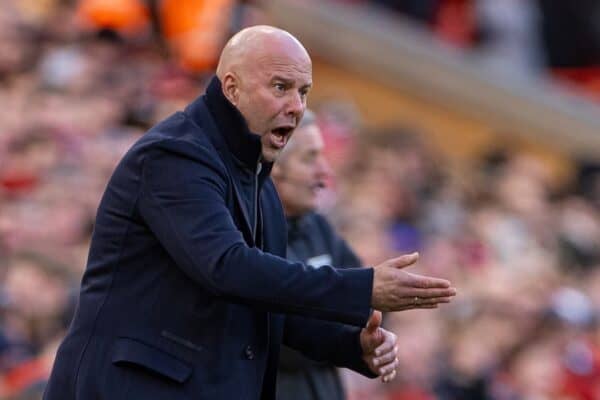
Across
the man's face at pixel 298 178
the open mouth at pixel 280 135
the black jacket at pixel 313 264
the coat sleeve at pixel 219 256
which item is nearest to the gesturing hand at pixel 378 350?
the coat sleeve at pixel 219 256

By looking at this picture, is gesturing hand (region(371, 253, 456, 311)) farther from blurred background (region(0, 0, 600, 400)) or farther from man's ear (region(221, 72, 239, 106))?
blurred background (region(0, 0, 600, 400))

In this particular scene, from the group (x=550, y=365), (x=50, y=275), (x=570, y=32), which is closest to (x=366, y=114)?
(x=570, y=32)

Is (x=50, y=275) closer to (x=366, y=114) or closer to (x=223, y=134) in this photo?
(x=223, y=134)

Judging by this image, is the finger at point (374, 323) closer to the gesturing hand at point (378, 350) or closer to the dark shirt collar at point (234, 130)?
the gesturing hand at point (378, 350)

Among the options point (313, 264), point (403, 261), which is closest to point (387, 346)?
point (403, 261)

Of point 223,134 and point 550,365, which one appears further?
point 550,365

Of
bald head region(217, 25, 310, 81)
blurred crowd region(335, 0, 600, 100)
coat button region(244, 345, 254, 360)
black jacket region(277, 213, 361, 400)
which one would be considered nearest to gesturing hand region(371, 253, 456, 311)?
coat button region(244, 345, 254, 360)

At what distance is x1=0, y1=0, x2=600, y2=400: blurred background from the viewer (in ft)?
28.5

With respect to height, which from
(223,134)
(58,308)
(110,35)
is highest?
(223,134)

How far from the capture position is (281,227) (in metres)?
5.00

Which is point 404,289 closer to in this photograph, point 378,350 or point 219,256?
point 219,256

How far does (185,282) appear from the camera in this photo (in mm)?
4527

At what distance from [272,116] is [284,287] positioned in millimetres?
487

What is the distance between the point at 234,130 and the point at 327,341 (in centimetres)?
82
